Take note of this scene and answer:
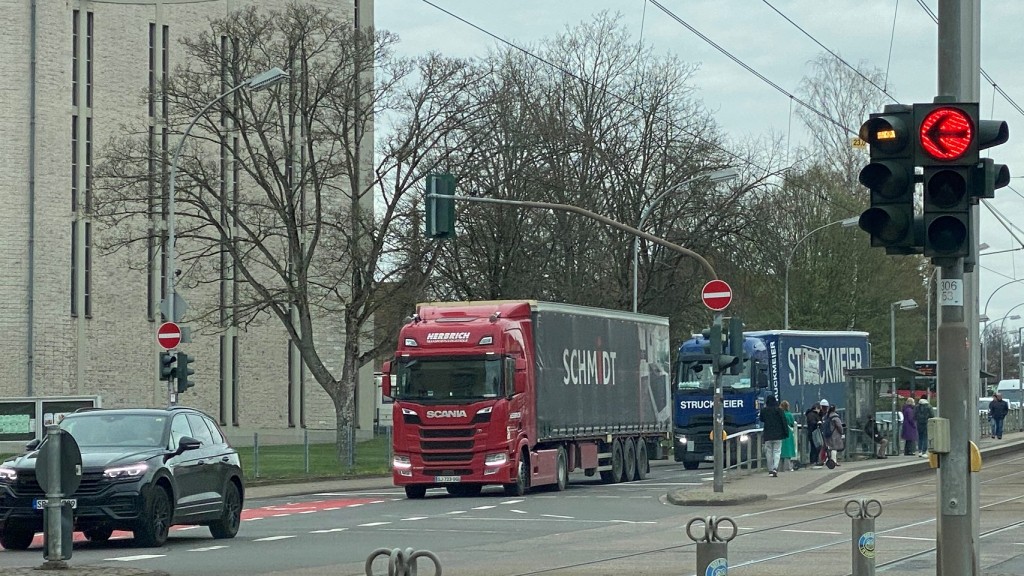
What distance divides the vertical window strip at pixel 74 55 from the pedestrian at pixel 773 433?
31.2m

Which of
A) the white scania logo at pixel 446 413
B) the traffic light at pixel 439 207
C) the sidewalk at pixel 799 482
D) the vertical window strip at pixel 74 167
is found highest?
the vertical window strip at pixel 74 167

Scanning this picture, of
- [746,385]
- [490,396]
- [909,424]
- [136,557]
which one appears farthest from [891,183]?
[909,424]

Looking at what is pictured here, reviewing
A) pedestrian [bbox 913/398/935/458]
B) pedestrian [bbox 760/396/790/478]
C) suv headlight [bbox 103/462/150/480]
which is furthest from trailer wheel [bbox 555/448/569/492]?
suv headlight [bbox 103/462/150/480]

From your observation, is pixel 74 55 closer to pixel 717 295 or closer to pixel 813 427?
pixel 813 427

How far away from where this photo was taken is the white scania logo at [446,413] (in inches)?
1234

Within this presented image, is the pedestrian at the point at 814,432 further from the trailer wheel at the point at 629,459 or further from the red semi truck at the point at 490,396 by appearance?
the red semi truck at the point at 490,396

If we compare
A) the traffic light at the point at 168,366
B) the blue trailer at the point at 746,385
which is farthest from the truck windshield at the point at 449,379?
the blue trailer at the point at 746,385

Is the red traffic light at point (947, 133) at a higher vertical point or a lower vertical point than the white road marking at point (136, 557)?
higher

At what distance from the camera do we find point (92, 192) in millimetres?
45094

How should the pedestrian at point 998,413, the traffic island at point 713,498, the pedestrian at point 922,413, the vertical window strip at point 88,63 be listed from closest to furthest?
the traffic island at point 713,498 → the pedestrian at point 922,413 → the vertical window strip at point 88,63 → the pedestrian at point 998,413

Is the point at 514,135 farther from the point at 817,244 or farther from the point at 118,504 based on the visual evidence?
the point at 118,504

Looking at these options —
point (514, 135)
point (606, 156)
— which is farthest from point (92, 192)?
point (606, 156)

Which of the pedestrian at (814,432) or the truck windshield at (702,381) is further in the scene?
the truck windshield at (702,381)

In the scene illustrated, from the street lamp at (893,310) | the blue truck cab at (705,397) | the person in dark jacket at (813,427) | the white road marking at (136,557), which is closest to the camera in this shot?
the white road marking at (136,557)
